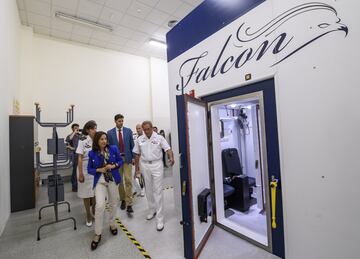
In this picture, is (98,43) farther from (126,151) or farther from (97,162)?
(97,162)

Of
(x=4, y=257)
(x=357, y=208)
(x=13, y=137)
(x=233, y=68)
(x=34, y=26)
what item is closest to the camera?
(x=357, y=208)

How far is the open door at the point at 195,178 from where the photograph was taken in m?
1.97

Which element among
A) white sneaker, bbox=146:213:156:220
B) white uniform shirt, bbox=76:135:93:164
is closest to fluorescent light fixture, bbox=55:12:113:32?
white uniform shirt, bbox=76:135:93:164

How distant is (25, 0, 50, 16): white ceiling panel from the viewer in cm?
410

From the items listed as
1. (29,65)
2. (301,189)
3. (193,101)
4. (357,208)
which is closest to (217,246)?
(301,189)

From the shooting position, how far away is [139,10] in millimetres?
4516

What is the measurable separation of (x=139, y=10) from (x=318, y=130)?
15.0ft

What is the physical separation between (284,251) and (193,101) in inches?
72.7

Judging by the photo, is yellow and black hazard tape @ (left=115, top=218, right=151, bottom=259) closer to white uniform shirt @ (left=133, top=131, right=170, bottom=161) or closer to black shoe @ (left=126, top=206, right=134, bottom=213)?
black shoe @ (left=126, top=206, right=134, bottom=213)

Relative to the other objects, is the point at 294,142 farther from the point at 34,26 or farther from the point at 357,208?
the point at 34,26

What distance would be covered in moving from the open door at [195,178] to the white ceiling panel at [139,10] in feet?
10.7

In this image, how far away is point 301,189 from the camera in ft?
5.87

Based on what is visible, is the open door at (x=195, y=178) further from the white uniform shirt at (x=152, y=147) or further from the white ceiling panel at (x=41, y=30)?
the white ceiling panel at (x=41, y=30)

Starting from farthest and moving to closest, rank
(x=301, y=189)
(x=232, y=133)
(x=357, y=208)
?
1. (x=232, y=133)
2. (x=301, y=189)
3. (x=357, y=208)
